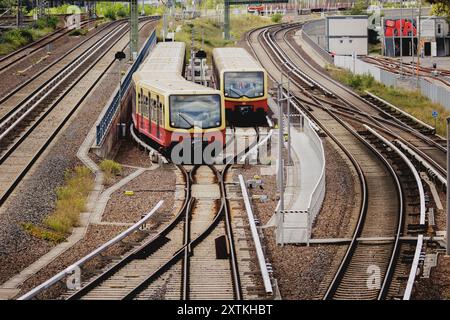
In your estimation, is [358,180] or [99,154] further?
[99,154]

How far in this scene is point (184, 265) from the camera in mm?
18219

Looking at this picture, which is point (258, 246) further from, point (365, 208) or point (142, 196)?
point (142, 196)

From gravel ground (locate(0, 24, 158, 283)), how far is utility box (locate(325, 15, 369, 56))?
152 ft

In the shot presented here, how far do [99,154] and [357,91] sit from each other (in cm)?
2624

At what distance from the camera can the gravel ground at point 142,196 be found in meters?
23.4

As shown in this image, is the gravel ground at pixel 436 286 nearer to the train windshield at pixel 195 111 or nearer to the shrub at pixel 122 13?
the train windshield at pixel 195 111

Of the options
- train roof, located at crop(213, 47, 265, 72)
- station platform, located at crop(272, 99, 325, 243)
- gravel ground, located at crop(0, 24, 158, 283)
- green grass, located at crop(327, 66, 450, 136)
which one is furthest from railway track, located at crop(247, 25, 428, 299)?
gravel ground, located at crop(0, 24, 158, 283)

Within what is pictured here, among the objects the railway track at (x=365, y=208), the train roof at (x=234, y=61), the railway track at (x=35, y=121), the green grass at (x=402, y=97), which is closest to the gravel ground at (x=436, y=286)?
Answer: the railway track at (x=365, y=208)

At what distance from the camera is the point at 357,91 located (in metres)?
54.5

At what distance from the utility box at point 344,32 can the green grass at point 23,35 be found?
930 inches
